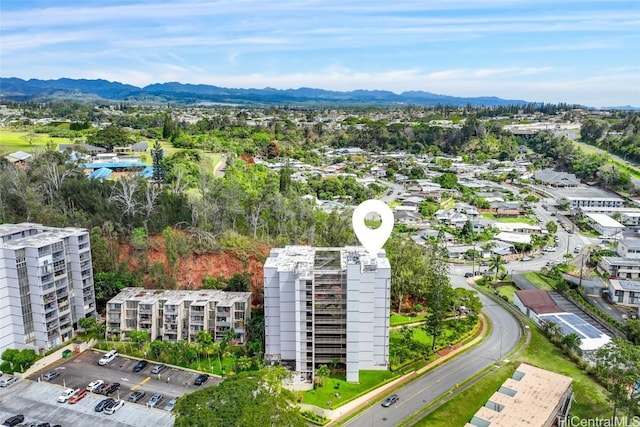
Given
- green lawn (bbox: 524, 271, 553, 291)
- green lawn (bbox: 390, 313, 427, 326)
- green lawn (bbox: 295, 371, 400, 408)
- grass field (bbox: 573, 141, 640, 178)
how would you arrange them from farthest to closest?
1. grass field (bbox: 573, 141, 640, 178)
2. green lawn (bbox: 524, 271, 553, 291)
3. green lawn (bbox: 390, 313, 427, 326)
4. green lawn (bbox: 295, 371, 400, 408)

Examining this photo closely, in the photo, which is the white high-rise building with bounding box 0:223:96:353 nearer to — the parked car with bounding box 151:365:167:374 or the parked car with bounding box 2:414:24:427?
the parked car with bounding box 2:414:24:427

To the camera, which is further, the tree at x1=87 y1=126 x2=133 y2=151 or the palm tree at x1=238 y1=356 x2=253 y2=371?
the tree at x1=87 y1=126 x2=133 y2=151

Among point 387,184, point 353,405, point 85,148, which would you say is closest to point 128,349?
point 353,405

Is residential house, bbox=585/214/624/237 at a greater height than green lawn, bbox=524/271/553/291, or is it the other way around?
residential house, bbox=585/214/624/237

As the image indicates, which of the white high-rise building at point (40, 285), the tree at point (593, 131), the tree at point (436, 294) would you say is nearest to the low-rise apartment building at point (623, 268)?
the tree at point (436, 294)

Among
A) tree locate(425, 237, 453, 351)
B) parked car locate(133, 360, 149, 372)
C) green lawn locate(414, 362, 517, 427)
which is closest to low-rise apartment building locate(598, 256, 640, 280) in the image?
tree locate(425, 237, 453, 351)

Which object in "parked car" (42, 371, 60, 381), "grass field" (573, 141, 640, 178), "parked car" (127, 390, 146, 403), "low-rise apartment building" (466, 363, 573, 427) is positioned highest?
"grass field" (573, 141, 640, 178)

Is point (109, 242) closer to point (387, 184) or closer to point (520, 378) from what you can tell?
point (520, 378)
